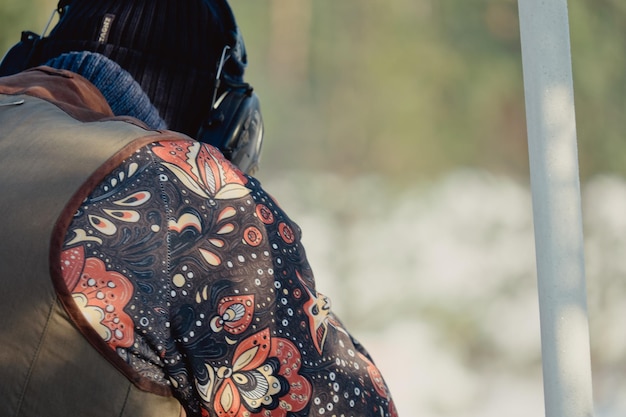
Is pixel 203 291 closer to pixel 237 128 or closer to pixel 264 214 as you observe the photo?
pixel 264 214

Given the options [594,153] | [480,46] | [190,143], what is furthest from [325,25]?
[190,143]

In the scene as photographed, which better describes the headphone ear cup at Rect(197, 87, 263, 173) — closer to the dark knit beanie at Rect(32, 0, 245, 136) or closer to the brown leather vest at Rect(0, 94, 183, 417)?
the dark knit beanie at Rect(32, 0, 245, 136)

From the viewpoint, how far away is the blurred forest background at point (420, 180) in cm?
591

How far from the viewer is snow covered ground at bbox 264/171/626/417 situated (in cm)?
585

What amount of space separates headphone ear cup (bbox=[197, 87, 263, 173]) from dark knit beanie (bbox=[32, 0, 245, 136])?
0.05 m

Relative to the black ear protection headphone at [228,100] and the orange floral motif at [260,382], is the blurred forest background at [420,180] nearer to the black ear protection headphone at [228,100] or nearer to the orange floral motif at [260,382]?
the black ear protection headphone at [228,100]

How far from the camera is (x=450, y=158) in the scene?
6176 mm

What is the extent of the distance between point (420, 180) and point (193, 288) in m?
5.44

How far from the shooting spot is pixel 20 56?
4.25 ft

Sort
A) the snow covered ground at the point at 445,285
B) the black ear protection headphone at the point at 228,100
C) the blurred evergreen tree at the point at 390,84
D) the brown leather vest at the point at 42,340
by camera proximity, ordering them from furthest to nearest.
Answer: the blurred evergreen tree at the point at 390,84, the snow covered ground at the point at 445,285, the black ear protection headphone at the point at 228,100, the brown leather vest at the point at 42,340

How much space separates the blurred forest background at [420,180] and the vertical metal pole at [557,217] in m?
4.83

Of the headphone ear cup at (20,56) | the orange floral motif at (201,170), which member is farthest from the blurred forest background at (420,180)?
the orange floral motif at (201,170)

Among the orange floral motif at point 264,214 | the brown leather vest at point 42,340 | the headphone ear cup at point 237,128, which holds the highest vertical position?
the headphone ear cup at point 237,128

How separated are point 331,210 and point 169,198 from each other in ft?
17.4
